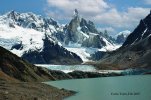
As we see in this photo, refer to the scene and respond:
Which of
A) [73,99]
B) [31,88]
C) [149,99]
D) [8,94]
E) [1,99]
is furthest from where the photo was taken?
[31,88]

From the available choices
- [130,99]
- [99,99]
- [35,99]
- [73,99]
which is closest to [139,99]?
[130,99]

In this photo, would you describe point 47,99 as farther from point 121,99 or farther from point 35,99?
point 121,99

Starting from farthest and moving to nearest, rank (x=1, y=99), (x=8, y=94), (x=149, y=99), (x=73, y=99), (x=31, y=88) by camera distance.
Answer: (x=31, y=88)
(x=73, y=99)
(x=149, y=99)
(x=8, y=94)
(x=1, y=99)

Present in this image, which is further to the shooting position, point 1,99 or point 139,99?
point 139,99

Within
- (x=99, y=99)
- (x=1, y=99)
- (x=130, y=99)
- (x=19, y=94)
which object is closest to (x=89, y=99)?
(x=99, y=99)

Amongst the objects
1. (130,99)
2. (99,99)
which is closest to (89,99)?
(99,99)

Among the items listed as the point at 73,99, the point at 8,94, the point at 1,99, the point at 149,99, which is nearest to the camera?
the point at 1,99

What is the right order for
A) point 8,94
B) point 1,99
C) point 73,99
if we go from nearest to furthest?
point 1,99
point 8,94
point 73,99

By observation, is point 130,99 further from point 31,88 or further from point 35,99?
point 31,88

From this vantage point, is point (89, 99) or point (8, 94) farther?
point (89, 99)
